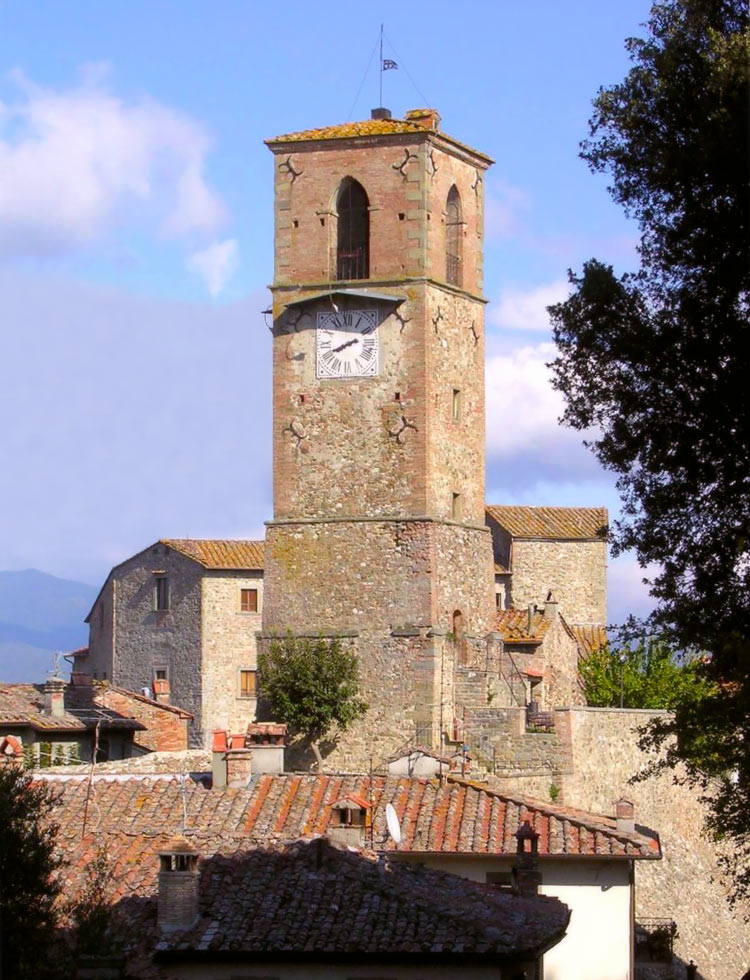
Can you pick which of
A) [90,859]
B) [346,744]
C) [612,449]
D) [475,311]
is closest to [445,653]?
[346,744]

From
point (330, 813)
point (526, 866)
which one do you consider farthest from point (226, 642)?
point (526, 866)

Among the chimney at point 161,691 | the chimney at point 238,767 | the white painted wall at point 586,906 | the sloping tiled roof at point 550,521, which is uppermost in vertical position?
the sloping tiled roof at point 550,521

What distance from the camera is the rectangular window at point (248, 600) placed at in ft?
196

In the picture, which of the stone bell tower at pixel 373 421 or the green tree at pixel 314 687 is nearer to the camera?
the green tree at pixel 314 687

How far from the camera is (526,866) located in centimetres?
2791

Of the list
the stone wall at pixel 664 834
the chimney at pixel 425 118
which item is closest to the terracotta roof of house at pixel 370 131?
the chimney at pixel 425 118

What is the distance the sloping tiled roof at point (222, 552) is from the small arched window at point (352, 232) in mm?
20281

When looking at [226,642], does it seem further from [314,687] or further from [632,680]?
[314,687]

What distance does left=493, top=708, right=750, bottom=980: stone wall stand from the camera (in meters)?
40.4

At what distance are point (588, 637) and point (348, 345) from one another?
19925 mm

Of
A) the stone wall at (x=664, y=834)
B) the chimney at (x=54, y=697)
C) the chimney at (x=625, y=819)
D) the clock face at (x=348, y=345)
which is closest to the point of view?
the chimney at (x=625, y=819)

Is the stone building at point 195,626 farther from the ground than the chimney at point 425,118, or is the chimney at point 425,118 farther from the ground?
the chimney at point 425,118

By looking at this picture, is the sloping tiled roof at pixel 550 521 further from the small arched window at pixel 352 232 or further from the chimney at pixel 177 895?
the chimney at pixel 177 895

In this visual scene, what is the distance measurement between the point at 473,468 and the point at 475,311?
112 inches
